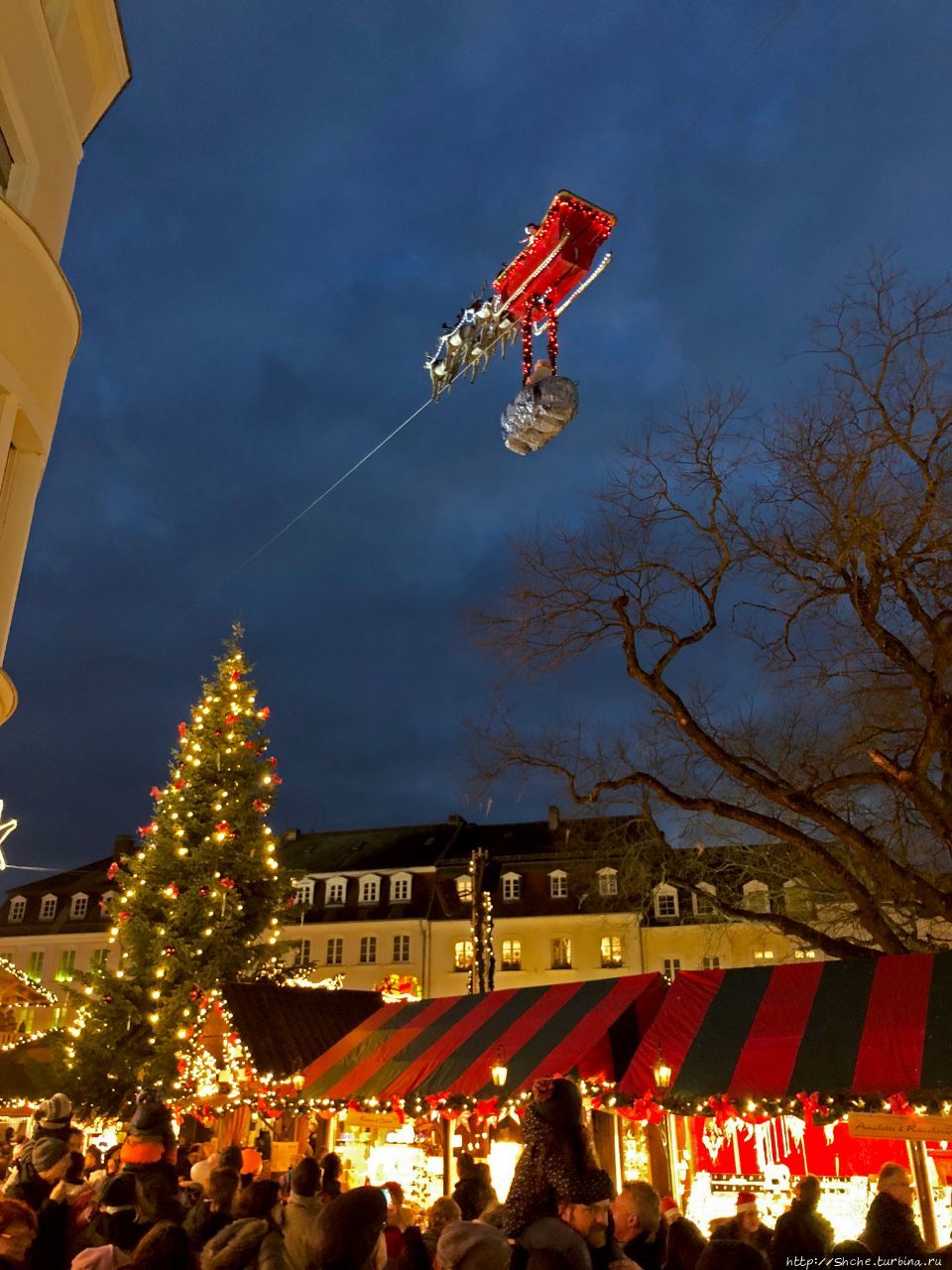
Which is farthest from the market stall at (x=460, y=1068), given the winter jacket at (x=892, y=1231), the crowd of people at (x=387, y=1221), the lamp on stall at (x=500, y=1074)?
the winter jacket at (x=892, y=1231)

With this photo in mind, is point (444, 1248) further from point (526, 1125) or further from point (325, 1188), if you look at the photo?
point (325, 1188)

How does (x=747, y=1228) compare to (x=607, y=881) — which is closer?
(x=747, y=1228)

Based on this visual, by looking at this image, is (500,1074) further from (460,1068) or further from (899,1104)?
(899,1104)

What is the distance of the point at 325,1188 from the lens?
6.88 m

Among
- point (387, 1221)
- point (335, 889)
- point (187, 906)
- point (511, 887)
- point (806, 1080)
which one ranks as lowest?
point (387, 1221)

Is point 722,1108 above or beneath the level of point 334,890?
beneath

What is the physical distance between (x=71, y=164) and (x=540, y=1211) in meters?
9.13

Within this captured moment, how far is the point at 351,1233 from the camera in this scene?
2922 millimetres

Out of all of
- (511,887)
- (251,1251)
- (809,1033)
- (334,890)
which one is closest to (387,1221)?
(251,1251)

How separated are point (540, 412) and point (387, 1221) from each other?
7.46 metres

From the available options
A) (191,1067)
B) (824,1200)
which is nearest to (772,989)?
(824,1200)

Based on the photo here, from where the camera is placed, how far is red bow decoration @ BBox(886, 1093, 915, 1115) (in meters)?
7.95

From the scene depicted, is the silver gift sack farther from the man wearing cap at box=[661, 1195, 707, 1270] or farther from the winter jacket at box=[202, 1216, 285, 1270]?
the winter jacket at box=[202, 1216, 285, 1270]

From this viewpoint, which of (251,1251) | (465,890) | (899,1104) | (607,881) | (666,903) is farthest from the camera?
(607,881)
